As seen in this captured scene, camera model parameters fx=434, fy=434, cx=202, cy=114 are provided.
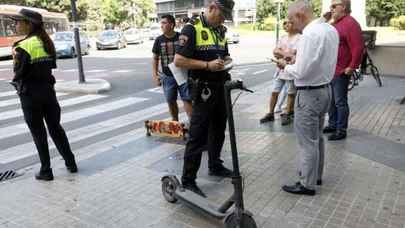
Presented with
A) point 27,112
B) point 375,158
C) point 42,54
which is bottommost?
point 375,158

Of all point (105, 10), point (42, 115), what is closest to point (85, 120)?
point (42, 115)

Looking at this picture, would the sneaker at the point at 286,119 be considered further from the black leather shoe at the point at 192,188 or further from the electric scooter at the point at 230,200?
the electric scooter at the point at 230,200

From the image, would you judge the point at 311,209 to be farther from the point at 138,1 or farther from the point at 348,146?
the point at 138,1

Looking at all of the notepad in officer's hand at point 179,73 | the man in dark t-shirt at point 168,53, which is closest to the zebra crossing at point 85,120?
the man in dark t-shirt at point 168,53

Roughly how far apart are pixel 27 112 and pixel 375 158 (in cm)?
423

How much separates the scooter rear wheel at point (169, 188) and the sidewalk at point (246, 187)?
0.20 ft

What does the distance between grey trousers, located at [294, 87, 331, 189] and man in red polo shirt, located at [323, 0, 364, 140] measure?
1.84 meters

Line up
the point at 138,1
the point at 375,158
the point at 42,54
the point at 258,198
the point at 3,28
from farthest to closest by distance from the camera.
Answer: the point at 138,1 < the point at 3,28 < the point at 375,158 < the point at 42,54 < the point at 258,198

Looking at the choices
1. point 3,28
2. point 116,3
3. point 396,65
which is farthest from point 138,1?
point 396,65

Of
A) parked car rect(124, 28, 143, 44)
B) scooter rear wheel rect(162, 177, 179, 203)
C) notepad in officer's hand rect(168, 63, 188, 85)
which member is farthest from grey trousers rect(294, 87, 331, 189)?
parked car rect(124, 28, 143, 44)

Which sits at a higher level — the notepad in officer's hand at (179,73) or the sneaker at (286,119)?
the notepad in officer's hand at (179,73)

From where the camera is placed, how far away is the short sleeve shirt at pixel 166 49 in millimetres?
6566

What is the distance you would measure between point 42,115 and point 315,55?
3.17 m

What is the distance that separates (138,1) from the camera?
67.4 meters
